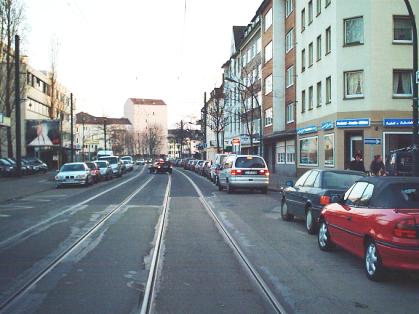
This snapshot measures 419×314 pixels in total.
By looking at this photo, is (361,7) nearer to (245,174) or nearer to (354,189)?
(245,174)

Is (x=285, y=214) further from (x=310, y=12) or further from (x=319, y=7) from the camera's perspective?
(x=310, y=12)

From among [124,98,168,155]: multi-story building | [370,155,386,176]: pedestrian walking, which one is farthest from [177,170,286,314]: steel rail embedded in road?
[124,98,168,155]: multi-story building

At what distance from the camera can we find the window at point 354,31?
31109mm


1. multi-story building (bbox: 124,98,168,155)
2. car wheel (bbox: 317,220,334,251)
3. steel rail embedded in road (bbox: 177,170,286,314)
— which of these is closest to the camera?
steel rail embedded in road (bbox: 177,170,286,314)

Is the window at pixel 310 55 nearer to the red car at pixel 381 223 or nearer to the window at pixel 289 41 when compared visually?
the window at pixel 289 41

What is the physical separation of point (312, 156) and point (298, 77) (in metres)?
7.02

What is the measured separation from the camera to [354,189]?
8.55 meters

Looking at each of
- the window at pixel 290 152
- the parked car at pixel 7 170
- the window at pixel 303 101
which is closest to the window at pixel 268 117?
the window at pixel 290 152

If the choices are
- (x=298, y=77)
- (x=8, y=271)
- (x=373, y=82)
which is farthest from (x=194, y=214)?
(x=298, y=77)

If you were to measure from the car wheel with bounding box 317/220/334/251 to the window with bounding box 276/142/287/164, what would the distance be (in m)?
36.2

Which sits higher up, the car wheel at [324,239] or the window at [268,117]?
the window at [268,117]

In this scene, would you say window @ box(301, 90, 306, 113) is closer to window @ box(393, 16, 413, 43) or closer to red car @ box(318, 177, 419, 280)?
window @ box(393, 16, 413, 43)

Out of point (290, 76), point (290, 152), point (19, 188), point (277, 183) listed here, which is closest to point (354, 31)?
point (277, 183)

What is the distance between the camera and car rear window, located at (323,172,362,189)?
1156 cm
